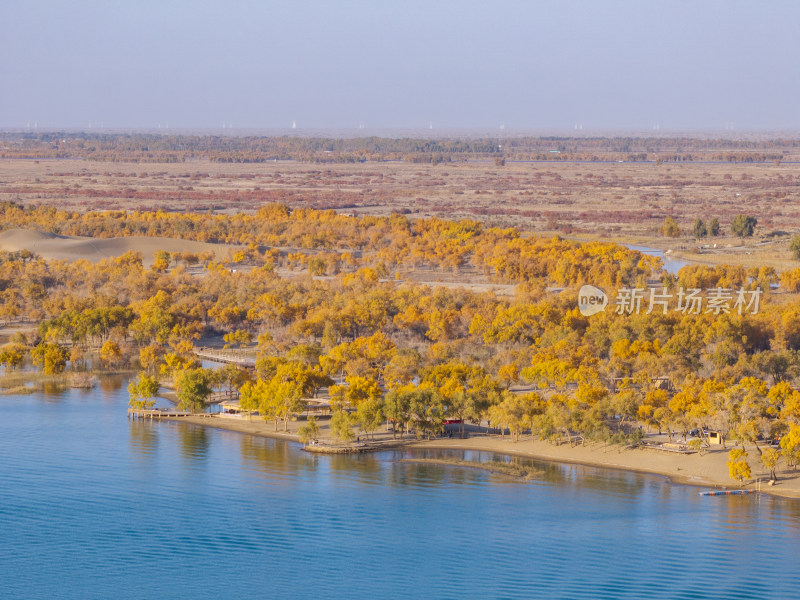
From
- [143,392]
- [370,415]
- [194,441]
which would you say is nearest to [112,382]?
[143,392]

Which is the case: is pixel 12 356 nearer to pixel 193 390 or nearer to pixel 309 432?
pixel 193 390

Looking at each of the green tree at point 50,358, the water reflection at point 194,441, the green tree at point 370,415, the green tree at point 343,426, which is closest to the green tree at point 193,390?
the water reflection at point 194,441

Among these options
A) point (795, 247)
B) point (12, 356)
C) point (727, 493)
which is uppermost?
point (795, 247)

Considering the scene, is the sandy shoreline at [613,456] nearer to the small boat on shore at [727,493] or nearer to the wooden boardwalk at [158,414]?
the small boat on shore at [727,493]

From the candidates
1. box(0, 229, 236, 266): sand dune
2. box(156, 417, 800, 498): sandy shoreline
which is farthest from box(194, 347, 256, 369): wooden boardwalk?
box(0, 229, 236, 266): sand dune

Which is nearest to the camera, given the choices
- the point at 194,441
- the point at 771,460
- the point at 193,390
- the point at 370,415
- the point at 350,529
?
the point at 350,529

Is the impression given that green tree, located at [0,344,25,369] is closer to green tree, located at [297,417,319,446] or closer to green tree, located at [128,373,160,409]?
green tree, located at [128,373,160,409]
